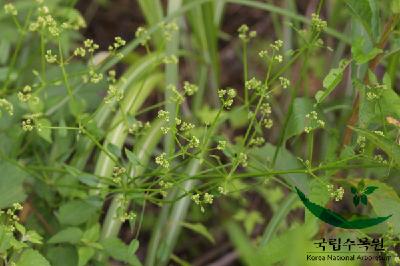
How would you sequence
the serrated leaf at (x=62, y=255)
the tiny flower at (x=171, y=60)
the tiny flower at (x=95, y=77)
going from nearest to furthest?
the tiny flower at (x=95, y=77), the serrated leaf at (x=62, y=255), the tiny flower at (x=171, y=60)

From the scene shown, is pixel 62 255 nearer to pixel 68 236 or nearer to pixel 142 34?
pixel 68 236

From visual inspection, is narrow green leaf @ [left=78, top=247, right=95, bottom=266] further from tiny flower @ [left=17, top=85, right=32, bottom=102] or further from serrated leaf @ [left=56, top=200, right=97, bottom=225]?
tiny flower @ [left=17, top=85, right=32, bottom=102]

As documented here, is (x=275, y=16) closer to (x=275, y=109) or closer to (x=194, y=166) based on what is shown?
(x=275, y=109)

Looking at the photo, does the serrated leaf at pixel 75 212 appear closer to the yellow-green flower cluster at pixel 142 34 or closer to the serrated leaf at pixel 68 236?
the serrated leaf at pixel 68 236

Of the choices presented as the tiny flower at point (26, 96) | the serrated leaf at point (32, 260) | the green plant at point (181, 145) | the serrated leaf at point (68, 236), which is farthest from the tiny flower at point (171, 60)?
the serrated leaf at point (32, 260)

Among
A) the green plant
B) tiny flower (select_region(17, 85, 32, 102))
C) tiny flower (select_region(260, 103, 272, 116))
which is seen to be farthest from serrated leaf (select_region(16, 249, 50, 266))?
tiny flower (select_region(260, 103, 272, 116))

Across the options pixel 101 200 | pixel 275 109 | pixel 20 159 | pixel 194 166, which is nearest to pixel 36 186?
pixel 20 159

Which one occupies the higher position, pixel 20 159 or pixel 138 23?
pixel 138 23

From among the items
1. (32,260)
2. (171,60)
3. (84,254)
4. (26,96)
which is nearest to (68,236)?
(84,254)

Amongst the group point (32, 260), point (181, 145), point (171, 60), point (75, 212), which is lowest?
point (32, 260)
